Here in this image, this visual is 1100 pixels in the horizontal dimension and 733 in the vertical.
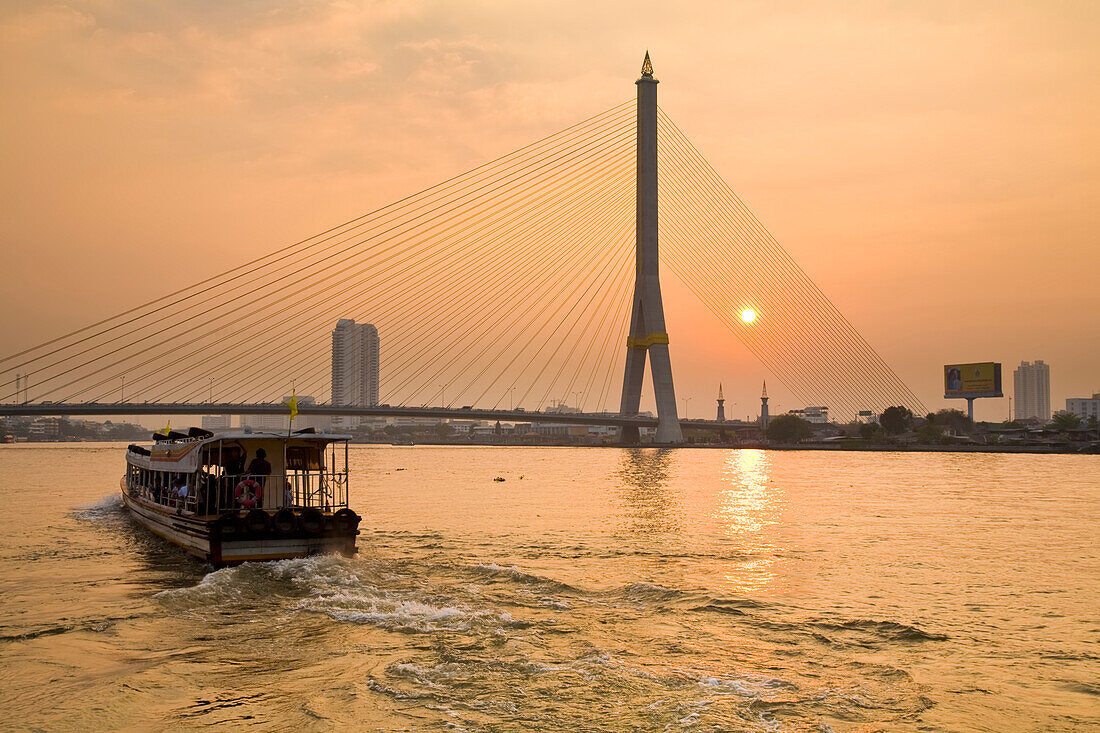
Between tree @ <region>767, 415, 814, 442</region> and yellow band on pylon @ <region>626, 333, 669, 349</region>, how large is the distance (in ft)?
170

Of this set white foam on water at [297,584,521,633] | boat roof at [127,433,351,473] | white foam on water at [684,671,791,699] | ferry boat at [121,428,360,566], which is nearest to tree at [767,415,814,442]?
ferry boat at [121,428,360,566]

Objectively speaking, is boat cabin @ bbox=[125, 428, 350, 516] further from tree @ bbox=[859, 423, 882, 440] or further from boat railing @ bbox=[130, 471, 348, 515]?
tree @ bbox=[859, 423, 882, 440]

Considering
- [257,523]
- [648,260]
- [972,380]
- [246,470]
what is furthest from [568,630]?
[972,380]

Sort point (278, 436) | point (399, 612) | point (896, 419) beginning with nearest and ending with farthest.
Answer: point (399, 612), point (278, 436), point (896, 419)

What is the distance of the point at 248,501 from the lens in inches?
742

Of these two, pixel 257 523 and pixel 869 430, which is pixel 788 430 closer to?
pixel 869 430

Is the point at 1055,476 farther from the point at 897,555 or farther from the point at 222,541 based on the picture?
the point at 222,541

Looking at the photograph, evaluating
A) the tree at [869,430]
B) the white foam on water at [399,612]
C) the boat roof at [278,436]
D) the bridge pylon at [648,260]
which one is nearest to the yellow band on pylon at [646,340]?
the bridge pylon at [648,260]

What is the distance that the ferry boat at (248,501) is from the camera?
57.8 feet

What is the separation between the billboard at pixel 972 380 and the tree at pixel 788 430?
2173 centimetres

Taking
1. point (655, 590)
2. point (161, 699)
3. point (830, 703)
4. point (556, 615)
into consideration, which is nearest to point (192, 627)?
point (161, 699)

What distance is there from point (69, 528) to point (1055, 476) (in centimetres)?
5114

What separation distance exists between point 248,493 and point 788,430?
374ft

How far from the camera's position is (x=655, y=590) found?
16.1m
